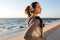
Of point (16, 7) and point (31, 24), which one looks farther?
point (16, 7)

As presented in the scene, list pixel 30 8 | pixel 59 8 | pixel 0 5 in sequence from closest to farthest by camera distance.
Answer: pixel 30 8, pixel 0 5, pixel 59 8

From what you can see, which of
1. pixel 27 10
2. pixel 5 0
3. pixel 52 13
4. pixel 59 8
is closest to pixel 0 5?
pixel 5 0

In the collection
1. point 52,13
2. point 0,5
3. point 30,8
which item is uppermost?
point 30,8

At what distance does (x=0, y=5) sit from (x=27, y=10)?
638 cm

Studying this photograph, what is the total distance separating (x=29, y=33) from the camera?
3.35 feet

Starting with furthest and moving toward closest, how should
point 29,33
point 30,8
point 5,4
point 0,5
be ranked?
point 5,4, point 0,5, point 30,8, point 29,33

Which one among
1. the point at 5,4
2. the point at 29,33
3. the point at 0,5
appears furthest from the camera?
the point at 5,4

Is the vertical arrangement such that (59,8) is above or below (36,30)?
below

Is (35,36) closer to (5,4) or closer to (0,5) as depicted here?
(0,5)

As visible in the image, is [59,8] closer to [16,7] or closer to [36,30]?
[16,7]

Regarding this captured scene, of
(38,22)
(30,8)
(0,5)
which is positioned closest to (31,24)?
(38,22)

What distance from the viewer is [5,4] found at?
7930mm

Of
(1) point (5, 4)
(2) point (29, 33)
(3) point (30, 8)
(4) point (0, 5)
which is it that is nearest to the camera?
(2) point (29, 33)

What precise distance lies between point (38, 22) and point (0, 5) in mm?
6572
